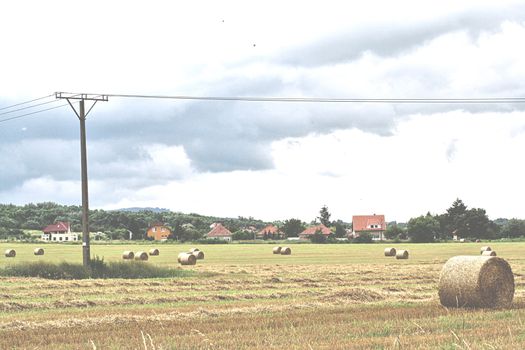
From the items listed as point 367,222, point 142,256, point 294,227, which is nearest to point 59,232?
point 294,227

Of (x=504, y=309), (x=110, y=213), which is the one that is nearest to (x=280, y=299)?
Answer: (x=504, y=309)

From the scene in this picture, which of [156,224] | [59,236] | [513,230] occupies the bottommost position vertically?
[513,230]

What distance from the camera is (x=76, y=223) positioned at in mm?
195125

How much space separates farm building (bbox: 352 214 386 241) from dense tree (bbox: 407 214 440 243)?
115 feet

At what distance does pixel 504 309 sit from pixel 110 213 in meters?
158

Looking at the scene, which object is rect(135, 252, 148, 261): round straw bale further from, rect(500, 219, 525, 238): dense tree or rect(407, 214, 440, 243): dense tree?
rect(500, 219, 525, 238): dense tree

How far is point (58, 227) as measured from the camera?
17788 cm

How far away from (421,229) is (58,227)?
91626 millimetres

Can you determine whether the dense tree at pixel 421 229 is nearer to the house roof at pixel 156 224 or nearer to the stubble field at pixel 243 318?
the house roof at pixel 156 224

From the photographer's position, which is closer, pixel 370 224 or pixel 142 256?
pixel 142 256

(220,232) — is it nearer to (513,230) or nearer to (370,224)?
(370,224)

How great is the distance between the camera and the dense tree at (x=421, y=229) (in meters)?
126

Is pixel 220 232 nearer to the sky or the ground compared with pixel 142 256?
nearer to the sky

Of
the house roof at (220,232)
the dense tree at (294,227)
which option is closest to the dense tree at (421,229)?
the dense tree at (294,227)
